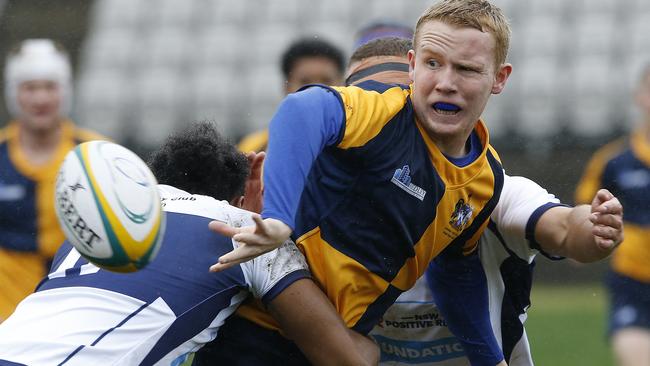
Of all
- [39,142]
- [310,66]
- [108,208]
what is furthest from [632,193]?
[108,208]

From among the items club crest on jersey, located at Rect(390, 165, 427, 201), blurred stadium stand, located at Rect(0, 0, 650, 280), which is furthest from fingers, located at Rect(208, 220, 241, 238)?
blurred stadium stand, located at Rect(0, 0, 650, 280)

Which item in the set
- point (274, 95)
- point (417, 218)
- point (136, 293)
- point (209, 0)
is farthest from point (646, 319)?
point (209, 0)

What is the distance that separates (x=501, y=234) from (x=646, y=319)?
3048 millimetres

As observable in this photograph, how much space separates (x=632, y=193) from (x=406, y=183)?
3982 mm

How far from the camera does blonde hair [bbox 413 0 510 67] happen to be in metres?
3.43

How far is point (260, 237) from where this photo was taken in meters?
2.89

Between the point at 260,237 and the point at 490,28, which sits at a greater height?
the point at 490,28

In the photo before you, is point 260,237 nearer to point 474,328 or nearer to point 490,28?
A: point 490,28

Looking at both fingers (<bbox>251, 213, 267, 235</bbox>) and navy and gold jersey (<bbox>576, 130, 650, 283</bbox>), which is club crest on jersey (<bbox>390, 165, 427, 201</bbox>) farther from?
navy and gold jersey (<bbox>576, 130, 650, 283</bbox>)

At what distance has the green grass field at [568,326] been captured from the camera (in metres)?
9.82

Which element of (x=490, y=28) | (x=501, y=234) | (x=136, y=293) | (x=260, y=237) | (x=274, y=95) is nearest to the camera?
(x=260, y=237)

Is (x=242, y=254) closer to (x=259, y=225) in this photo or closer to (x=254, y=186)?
(x=259, y=225)

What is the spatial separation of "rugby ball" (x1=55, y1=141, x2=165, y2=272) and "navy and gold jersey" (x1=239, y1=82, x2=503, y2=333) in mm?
535

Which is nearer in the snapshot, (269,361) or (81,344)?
(81,344)
